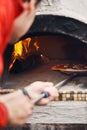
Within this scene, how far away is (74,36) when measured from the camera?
2.43 m

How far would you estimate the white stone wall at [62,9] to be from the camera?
2.43 metres

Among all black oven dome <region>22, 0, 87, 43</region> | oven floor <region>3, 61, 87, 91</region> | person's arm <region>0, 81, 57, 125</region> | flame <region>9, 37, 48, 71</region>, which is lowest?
oven floor <region>3, 61, 87, 91</region>

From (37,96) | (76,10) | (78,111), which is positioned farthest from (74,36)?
(37,96)

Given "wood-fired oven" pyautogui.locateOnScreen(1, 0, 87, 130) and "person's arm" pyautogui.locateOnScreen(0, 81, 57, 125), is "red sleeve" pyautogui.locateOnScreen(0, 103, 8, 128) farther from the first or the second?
"wood-fired oven" pyautogui.locateOnScreen(1, 0, 87, 130)

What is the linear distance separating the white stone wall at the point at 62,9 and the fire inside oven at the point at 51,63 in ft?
0.56

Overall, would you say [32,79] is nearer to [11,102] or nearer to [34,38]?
[34,38]

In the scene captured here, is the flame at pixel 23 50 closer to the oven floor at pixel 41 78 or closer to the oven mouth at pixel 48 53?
the oven mouth at pixel 48 53

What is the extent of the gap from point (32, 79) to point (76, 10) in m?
0.50

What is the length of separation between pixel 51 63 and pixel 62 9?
51cm

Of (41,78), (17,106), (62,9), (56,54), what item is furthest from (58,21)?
(17,106)

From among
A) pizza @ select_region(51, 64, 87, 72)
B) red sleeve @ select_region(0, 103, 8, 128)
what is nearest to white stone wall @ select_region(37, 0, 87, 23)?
pizza @ select_region(51, 64, 87, 72)

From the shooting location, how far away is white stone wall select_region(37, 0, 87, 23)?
7.97 ft

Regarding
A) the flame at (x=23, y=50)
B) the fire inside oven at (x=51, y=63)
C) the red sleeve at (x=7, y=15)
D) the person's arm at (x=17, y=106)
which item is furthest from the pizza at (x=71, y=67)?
the red sleeve at (x=7, y=15)

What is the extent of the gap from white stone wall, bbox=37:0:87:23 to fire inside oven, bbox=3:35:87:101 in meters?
0.17
